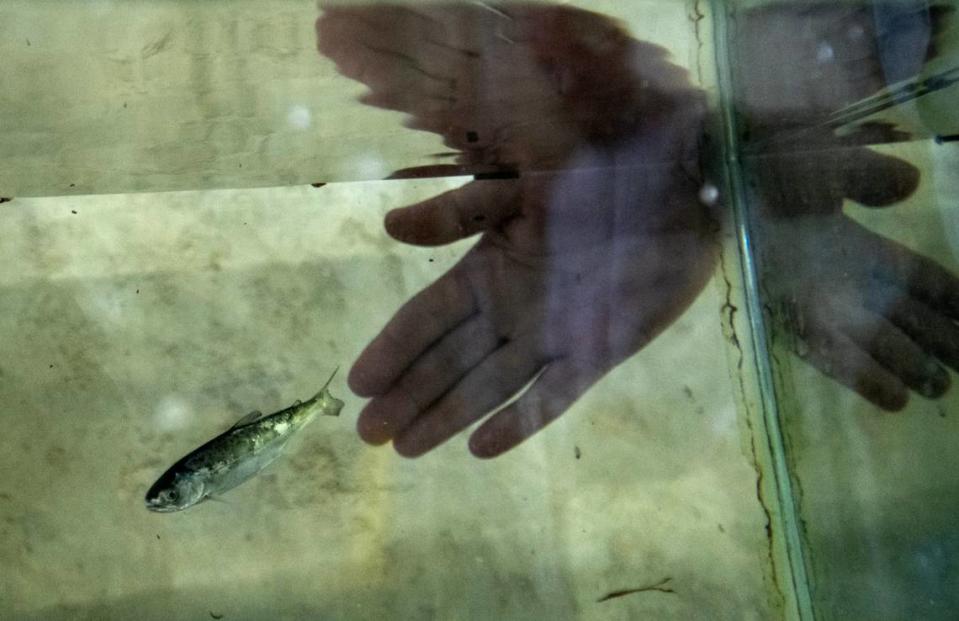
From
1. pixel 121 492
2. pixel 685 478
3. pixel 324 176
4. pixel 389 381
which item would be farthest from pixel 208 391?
pixel 685 478

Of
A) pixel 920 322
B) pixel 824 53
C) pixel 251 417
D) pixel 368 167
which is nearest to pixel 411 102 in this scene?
pixel 368 167

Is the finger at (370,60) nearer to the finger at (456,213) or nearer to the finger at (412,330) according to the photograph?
the finger at (456,213)

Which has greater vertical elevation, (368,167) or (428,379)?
(368,167)

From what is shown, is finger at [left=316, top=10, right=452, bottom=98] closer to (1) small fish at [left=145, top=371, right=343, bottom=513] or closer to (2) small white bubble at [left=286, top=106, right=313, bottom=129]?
(2) small white bubble at [left=286, top=106, right=313, bottom=129]

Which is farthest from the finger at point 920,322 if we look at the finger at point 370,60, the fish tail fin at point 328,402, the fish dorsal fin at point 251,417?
the fish dorsal fin at point 251,417

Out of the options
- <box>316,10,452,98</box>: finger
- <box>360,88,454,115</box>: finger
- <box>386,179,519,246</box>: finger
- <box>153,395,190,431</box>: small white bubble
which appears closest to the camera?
<box>316,10,452,98</box>: finger

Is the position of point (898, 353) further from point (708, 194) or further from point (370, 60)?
point (370, 60)

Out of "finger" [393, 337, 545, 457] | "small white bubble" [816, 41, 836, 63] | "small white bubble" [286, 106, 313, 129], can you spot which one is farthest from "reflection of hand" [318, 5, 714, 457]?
"small white bubble" [816, 41, 836, 63]
